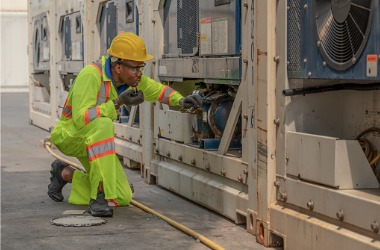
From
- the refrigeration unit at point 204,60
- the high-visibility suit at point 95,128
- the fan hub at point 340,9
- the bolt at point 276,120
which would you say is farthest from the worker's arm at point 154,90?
the fan hub at point 340,9

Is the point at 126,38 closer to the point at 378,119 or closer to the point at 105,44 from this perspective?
the point at 378,119

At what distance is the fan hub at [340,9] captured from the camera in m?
4.73

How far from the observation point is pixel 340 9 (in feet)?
15.8

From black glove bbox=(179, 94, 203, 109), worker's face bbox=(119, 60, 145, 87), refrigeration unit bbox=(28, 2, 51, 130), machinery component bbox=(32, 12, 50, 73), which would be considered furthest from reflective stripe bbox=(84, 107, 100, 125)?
machinery component bbox=(32, 12, 50, 73)

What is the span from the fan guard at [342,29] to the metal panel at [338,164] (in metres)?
0.45

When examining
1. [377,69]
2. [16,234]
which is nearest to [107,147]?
[16,234]

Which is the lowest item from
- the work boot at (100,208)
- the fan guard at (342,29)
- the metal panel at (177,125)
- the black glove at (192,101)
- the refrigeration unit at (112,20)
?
the work boot at (100,208)

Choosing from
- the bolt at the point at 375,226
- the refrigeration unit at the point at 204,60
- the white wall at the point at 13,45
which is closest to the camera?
the bolt at the point at 375,226

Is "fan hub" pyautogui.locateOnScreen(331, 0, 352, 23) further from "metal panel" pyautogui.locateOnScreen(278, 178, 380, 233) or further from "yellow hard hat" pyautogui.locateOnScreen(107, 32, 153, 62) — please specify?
"yellow hard hat" pyautogui.locateOnScreen(107, 32, 153, 62)

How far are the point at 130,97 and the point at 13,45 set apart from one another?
2230 cm

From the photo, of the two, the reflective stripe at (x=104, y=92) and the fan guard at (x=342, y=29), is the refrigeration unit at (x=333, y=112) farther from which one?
the reflective stripe at (x=104, y=92)

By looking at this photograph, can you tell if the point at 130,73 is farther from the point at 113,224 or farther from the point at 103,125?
the point at 113,224

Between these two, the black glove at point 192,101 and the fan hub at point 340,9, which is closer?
the fan hub at point 340,9

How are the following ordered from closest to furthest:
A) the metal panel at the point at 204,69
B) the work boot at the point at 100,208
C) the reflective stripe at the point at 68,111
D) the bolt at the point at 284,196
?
the bolt at the point at 284,196 < the metal panel at the point at 204,69 < the work boot at the point at 100,208 < the reflective stripe at the point at 68,111
